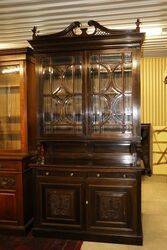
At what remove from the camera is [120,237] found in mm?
3016

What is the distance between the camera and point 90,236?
3.09 m

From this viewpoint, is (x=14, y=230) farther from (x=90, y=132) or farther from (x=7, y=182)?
(x=90, y=132)

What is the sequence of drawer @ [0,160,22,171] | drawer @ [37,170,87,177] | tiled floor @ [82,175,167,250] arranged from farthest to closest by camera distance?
drawer @ [0,160,22,171] → drawer @ [37,170,87,177] → tiled floor @ [82,175,167,250]

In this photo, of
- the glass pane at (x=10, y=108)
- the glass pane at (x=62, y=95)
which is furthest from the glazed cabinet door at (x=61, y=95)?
the glass pane at (x=10, y=108)

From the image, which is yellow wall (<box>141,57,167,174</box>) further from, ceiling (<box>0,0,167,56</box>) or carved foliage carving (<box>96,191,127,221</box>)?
carved foliage carving (<box>96,191,127,221</box>)

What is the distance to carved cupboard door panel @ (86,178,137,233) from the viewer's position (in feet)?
9.78

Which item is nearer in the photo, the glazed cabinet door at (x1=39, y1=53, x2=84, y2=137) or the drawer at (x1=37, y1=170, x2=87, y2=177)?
the drawer at (x1=37, y1=170, x2=87, y2=177)

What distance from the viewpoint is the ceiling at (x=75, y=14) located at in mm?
3006

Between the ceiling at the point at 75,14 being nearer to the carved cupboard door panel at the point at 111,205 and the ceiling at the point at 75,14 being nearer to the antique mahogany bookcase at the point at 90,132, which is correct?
the antique mahogany bookcase at the point at 90,132

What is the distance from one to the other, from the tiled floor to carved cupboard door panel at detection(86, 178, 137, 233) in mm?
182

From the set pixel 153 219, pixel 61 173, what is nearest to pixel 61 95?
pixel 61 173

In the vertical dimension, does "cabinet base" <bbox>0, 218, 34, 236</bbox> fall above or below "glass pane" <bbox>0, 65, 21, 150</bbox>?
below

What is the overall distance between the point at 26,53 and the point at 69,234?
222 centimetres

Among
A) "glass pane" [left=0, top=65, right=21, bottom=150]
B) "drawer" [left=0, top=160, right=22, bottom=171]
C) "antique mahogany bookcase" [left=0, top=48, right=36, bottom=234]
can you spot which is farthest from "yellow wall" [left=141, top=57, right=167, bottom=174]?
"drawer" [left=0, top=160, right=22, bottom=171]
